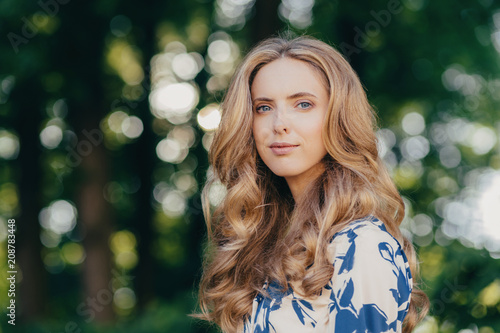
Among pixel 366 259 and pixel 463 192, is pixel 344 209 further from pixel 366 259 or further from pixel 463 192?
pixel 463 192

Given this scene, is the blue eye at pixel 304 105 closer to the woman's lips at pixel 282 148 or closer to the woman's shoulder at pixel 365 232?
the woman's lips at pixel 282 148

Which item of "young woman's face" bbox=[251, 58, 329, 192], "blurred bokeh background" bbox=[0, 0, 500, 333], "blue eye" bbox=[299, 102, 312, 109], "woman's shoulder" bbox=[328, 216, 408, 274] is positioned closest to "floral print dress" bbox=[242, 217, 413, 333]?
"woman's shoulder" bbox=[328, 216, 408, 274]

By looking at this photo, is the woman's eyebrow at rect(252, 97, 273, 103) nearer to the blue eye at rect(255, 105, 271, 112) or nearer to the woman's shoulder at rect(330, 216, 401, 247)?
the blue eye at rect(255, 105, 271, 112)

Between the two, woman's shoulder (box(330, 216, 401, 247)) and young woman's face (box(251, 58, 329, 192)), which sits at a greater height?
young woman's face (box(251, 58, 329, 192))

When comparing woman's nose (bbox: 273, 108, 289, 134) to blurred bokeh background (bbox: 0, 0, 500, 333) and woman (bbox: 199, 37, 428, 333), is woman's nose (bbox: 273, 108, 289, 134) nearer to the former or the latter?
woman (bbox: 199, 37, 428, 333)

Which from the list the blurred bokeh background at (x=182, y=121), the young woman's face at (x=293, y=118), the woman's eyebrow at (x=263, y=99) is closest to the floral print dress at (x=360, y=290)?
the young woman's face at (x=293, y=118)

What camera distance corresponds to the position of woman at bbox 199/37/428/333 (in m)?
2.02

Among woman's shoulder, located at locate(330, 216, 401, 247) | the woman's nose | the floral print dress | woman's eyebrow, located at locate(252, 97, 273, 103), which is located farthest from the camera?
woman's eyebrow, located at locate(252, 97, 273, 103)

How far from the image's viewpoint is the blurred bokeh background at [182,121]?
7055mm

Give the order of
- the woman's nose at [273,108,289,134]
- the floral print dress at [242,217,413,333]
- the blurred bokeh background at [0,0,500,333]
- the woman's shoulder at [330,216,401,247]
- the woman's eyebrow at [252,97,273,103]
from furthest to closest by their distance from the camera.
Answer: the blurred bokeh background at [0,0,500,333] → the woman's eyebrow at [252,97,273,103] → the woman's nose at [273,108,289,134] → the woman's shoulder at [330,216,401,247] → the floral print dress at [242,217,413,333]

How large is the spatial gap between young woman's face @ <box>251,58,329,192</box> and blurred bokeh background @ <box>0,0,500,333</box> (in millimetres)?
1328

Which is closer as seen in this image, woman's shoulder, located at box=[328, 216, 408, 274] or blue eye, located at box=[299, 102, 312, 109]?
woman's shoulder, located at box=[328, 216, 408, 274]

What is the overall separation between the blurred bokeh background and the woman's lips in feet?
4.39

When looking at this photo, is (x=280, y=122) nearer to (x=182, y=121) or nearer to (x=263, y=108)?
(x=263, y=108)
